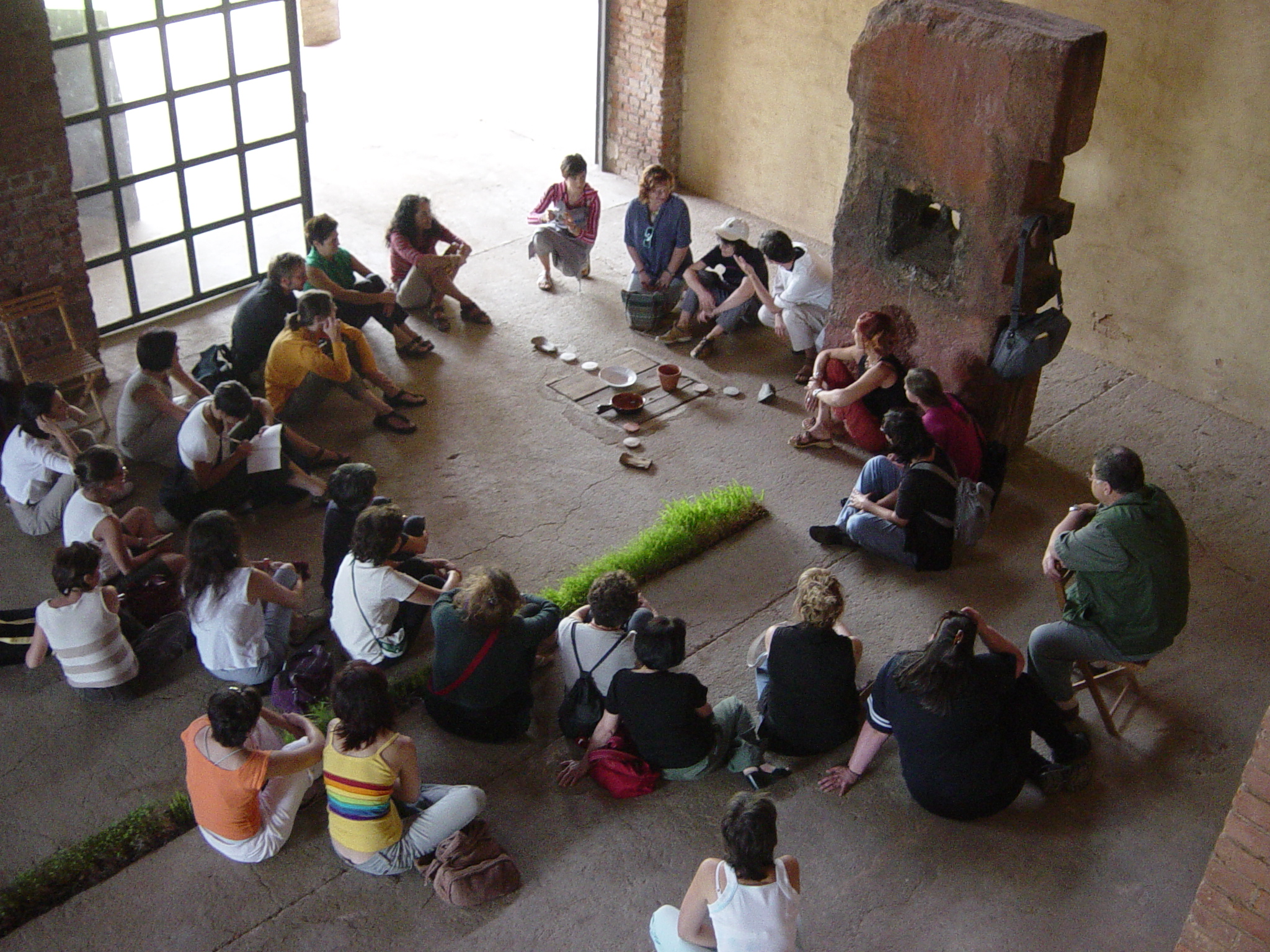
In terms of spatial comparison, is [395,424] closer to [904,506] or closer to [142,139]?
[142,139]

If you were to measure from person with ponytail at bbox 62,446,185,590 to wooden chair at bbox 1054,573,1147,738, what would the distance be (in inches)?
176

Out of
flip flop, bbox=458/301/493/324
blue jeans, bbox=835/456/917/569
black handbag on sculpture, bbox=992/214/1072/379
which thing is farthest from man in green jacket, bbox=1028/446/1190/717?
flip flop, bbox=458/301/493/324

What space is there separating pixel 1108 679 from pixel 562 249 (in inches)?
208

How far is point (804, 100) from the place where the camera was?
10188mm

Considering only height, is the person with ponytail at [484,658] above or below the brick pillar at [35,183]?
below

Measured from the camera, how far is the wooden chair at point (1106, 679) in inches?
230

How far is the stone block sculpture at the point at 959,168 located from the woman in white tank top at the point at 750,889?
4.01 metres

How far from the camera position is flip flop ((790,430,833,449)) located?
8.04m

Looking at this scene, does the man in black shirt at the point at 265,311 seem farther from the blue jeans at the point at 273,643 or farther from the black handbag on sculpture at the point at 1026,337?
the black handbag on sculpture at the point at 1026,337

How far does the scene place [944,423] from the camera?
6.97 meters

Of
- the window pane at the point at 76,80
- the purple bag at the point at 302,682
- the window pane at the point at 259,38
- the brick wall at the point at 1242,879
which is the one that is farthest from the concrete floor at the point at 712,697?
the window pane at the point at 259,38

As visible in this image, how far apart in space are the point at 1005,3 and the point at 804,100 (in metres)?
3.38

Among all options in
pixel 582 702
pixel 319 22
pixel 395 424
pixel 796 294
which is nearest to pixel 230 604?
pixel 582 702

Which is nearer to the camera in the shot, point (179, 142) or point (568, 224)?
point (179, 142)
